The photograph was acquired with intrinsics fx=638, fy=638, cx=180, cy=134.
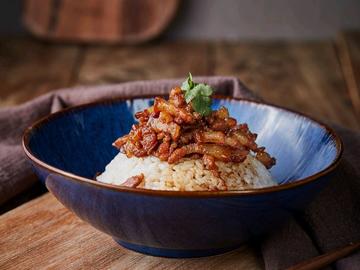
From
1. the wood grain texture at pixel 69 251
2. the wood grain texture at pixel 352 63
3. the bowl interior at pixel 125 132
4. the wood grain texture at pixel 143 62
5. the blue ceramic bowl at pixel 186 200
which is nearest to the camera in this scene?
the blue ceramic bowl at pixel 186 200

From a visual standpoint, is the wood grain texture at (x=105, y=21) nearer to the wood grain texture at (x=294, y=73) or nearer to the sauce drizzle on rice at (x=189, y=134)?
the wood grain texture at (x=294, y=73)

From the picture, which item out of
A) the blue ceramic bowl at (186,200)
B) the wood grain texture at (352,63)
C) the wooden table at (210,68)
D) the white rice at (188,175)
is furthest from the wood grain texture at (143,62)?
the white rice at (188,175)

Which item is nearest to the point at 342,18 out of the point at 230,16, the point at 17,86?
the point at 230,16

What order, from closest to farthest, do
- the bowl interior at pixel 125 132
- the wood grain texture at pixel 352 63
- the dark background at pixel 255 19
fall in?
the bowl interior at pixel 125 132, the wood grain texture at pixel 352 63, the dark background at pixel 255 19

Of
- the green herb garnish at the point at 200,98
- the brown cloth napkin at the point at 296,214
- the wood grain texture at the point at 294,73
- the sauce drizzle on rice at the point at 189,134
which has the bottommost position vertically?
the wood grain texture at the point at 294,73

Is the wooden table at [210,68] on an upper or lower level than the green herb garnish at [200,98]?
lower

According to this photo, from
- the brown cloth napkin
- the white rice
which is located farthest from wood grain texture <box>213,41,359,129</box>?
the white rice

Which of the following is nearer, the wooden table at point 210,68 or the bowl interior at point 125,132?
the bowl interior at point 125,132
